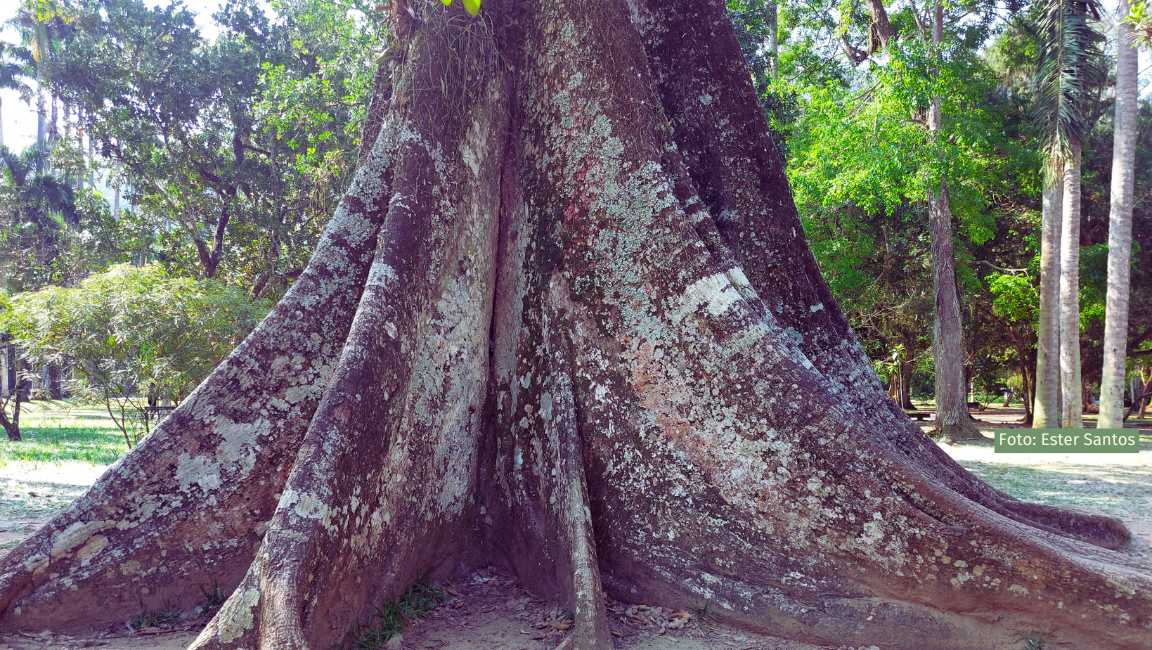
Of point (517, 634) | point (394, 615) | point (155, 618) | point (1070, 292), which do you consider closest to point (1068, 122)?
point (1070, 292)

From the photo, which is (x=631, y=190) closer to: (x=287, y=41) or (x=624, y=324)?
(x=624, y=324)

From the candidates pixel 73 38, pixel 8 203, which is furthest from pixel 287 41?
pixel 8 203

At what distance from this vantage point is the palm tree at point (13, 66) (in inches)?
1309

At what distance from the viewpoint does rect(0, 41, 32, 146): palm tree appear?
109 ft

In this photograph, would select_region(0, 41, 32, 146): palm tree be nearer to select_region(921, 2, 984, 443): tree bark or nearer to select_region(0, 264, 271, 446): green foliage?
select_region(0, 264, 271, 446): green foliage

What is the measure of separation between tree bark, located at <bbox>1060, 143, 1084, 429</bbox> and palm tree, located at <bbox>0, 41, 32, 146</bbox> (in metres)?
40.0

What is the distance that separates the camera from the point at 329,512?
291 centimetres

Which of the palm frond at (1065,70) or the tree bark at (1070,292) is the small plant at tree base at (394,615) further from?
the palm frond at (1065,70)

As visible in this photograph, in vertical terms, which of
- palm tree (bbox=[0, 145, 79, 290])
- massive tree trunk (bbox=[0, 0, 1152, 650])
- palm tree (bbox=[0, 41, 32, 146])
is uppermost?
palm tree (bbox=[0, 41, 32, 146])

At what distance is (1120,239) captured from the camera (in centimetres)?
1325

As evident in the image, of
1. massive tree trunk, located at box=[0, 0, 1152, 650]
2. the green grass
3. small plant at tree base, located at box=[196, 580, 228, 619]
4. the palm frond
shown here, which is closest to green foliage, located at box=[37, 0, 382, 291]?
the green grass

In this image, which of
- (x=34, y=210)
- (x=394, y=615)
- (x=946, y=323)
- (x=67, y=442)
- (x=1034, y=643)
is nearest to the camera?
(x=1034, y=643)

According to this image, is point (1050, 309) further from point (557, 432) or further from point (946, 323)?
point (557, 432)

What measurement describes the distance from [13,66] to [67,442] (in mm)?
28615
